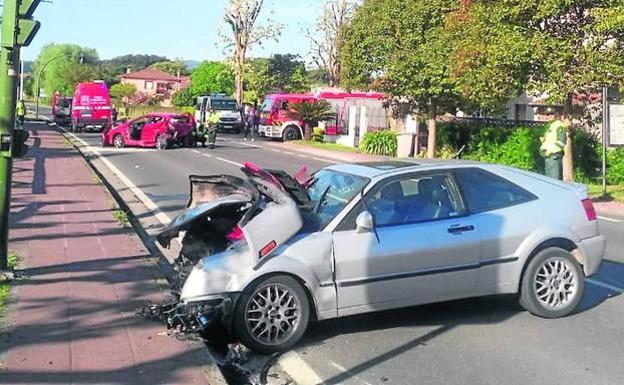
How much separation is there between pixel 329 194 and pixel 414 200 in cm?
76

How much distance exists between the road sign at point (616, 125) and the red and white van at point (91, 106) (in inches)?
1188

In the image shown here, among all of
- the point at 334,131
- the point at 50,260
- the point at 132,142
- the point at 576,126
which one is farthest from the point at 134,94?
the point at 50,260

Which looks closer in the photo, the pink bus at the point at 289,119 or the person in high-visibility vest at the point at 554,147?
the person in high-visibility vest at the point at 554,147

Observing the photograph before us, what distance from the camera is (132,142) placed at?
30.2m

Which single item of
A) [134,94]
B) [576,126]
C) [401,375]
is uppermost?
[134,94]

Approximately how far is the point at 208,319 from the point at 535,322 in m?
2.96

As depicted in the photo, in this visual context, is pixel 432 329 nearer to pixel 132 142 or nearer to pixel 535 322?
pixel 535 322

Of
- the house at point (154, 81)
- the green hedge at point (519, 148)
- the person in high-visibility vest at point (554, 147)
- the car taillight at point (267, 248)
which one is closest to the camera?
the car taillight at point (267, 248)

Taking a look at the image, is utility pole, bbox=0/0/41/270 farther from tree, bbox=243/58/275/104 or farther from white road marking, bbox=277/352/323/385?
tree, bbox=243/58/275/104

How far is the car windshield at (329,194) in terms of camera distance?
5934 mm

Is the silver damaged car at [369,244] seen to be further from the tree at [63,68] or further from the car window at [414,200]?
the tree at [63,68]

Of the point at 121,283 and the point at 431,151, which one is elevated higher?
the point at 431,151

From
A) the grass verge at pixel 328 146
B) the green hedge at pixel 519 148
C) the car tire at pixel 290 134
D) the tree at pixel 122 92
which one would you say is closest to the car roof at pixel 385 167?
the green hedge at pixel 519 148

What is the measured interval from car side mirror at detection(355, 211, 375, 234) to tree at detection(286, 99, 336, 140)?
34.2m
